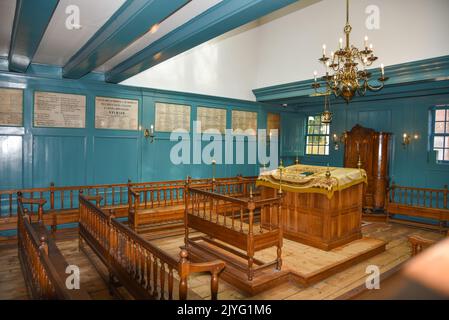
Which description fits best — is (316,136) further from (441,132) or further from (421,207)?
(421,207)

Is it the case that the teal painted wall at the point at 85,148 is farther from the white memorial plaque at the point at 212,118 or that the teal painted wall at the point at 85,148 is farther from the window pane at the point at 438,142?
the window pane at the point at 438,142

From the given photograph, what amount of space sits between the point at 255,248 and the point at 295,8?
7255 millimetres

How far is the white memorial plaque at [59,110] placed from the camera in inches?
233

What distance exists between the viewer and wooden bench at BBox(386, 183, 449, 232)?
663 centimetres

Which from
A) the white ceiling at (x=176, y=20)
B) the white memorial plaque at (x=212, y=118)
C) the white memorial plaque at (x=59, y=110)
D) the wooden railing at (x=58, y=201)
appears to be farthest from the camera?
the white memorial plaque at (x=212, y=118)

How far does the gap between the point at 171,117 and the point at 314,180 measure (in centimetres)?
413

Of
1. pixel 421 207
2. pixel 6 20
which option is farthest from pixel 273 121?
pixel 6 20

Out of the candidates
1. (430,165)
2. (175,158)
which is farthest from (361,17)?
(175,158)

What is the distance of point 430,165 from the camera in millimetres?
7793

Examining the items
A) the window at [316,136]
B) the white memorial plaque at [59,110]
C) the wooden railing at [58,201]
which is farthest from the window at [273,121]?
the white memorial plaque at [59,110]

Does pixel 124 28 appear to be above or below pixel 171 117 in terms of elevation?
above

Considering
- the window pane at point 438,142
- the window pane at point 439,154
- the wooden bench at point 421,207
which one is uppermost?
the window pane at point 438,142

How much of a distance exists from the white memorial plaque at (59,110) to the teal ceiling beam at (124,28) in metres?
1.25

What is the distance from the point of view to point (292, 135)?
10.6 m
